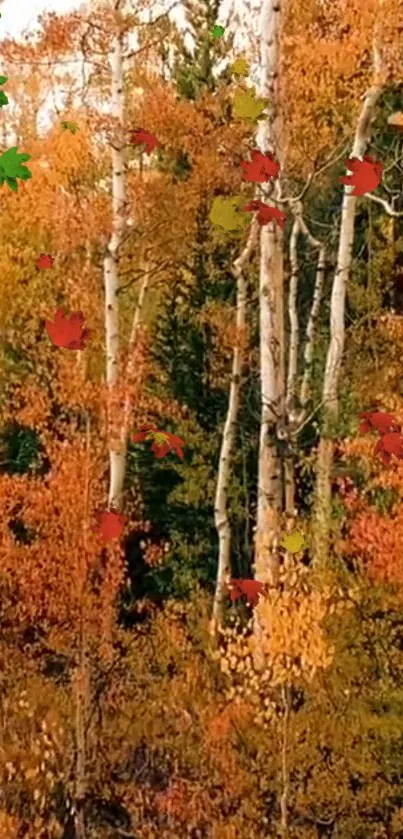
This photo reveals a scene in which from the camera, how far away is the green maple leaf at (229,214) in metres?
11.4

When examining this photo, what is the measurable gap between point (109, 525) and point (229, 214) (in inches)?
153

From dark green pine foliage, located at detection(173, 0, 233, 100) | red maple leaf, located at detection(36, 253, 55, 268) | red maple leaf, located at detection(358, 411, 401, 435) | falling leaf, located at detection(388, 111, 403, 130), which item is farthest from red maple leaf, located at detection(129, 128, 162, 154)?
dark green pine foliage, located at detection(173, 0, 233, 100)

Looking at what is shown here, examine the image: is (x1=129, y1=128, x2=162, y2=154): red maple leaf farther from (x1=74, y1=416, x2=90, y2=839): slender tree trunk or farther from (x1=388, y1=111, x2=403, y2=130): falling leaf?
(x1=388, y1=111, x2=403, y2=130): falling leaf

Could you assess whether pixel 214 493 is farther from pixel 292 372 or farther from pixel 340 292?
pixel 340 292

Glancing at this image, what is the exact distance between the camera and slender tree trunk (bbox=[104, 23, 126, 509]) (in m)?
10.7

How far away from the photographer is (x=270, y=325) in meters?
8.52

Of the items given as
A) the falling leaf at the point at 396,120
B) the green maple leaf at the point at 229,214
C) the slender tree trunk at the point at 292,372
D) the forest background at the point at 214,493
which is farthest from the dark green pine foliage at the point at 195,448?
the falling leaf at the point at 396,120

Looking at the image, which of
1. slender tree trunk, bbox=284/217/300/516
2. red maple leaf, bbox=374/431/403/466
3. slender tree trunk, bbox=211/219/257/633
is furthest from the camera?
slender tree trunk, bbox=211/219/257/633

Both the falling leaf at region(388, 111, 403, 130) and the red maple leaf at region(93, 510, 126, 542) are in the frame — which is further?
the falling leaf at region(388, 111, 403, 130)

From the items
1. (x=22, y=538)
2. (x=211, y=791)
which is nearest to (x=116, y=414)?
(x=211, y=791)

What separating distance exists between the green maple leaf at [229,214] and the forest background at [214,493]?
41 centimetres

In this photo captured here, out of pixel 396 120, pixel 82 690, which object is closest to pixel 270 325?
pixel 82 690

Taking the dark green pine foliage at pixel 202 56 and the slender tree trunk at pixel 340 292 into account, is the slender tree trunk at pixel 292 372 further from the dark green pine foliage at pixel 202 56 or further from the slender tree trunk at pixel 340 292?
the dark green pine foliage at pixel 202 56

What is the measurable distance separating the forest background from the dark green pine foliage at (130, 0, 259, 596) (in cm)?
4
